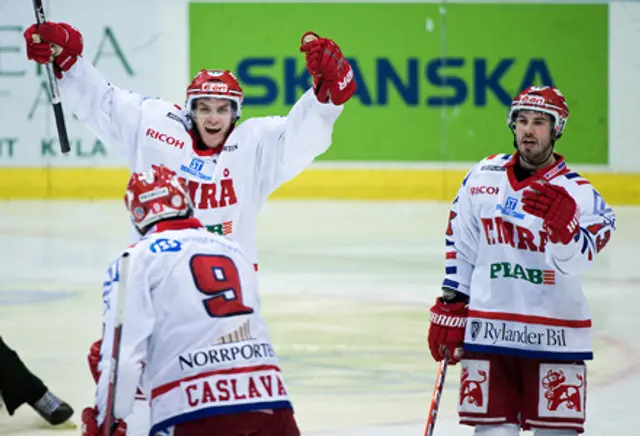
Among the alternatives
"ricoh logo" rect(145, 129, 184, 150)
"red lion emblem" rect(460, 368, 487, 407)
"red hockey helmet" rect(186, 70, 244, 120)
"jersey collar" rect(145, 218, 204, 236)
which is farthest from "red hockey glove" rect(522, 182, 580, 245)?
"ricoh logo" rect(145, 129, 184, 150)

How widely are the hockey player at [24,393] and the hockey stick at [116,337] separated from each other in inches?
82.5

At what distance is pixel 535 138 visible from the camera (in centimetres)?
432

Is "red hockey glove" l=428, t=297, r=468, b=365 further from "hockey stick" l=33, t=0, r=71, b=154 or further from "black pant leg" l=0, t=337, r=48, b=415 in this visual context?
"black pant leg" l=0, t=337, r=48, b=415

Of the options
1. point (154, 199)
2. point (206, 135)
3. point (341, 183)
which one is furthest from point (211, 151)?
point (341, 183)

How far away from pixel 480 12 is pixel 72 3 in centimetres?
372

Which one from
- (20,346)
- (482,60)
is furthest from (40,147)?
(20,346)

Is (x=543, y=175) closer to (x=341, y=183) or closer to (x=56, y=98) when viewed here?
(x=56, y=98)

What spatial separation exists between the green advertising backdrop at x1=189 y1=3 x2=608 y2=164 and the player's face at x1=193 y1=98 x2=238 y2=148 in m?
8.59

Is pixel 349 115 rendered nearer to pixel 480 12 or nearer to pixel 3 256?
pixel 480 12

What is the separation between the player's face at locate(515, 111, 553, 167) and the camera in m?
4.32

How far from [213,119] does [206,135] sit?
0.06m

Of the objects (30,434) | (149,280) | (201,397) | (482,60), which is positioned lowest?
(30,434)

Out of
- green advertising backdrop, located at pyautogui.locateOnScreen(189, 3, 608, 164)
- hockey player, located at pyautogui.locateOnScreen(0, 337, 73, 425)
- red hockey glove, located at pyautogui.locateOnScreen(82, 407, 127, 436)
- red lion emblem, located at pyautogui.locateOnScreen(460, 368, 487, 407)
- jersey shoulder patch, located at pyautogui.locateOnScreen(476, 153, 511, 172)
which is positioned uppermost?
green advertising backdrop, located at pyautogui.locateOnScreen(189, 3, 608, 164)

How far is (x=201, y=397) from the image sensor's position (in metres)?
3.31
